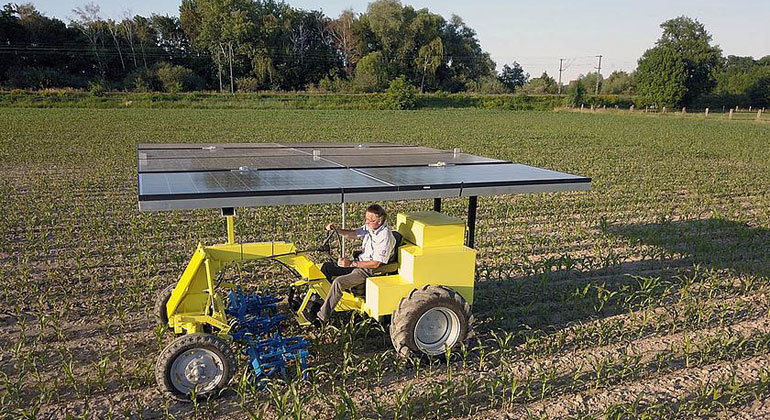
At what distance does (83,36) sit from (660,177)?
6692 centimetres

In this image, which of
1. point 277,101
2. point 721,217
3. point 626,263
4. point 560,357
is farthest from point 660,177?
point 277,101

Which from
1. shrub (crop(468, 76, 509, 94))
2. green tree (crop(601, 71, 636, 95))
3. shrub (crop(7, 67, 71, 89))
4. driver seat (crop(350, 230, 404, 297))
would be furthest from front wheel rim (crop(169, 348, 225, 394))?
green tree (crop(601, 71, 636, 95))

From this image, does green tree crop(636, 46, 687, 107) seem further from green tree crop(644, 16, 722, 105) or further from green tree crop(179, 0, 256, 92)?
green tree crop(179, 0, 256, 92)

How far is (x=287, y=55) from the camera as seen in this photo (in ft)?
226

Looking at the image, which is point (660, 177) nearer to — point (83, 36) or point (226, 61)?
point (226, 61)

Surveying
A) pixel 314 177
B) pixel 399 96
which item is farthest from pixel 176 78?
pixel 314 177

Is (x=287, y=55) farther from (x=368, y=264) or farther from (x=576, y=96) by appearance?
(x=368, y=264)

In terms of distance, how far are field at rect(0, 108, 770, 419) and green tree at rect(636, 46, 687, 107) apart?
52248 mm

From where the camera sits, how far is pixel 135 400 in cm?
470

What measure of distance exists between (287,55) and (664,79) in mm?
44466

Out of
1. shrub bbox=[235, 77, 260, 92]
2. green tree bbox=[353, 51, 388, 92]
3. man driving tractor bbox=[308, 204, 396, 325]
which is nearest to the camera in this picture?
man driving tractor bbox=[308, 204, 396, 325]

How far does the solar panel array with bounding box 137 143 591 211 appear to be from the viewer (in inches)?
174

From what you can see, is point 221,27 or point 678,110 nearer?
point 678,110

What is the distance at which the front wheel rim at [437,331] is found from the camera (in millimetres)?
5523
